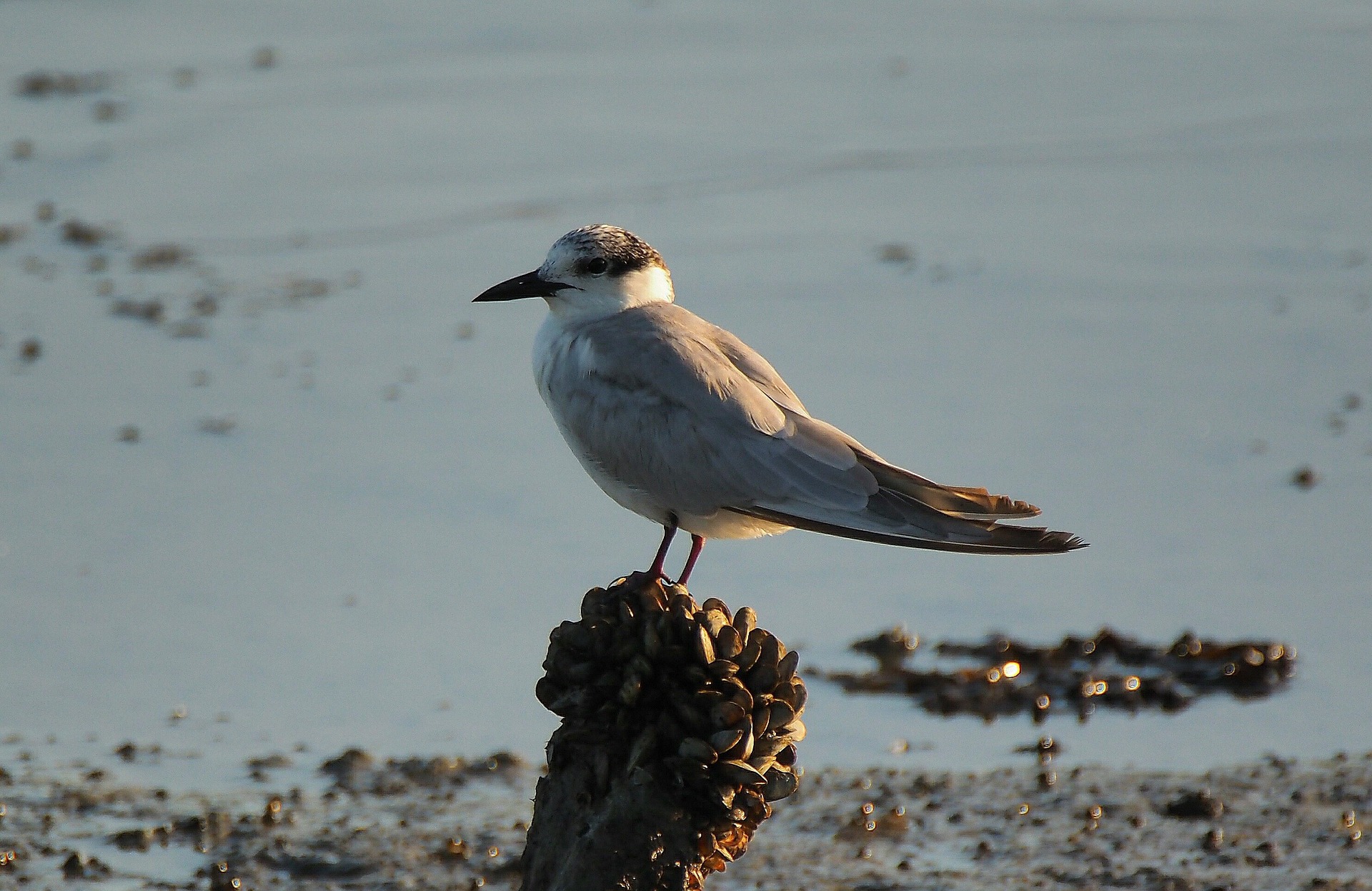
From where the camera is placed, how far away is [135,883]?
5660mm

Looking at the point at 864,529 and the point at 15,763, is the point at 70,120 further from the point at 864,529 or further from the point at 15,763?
the point at 864,529

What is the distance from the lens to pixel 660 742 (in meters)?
3.87

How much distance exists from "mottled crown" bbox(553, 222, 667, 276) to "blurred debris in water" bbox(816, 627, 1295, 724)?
208 cm

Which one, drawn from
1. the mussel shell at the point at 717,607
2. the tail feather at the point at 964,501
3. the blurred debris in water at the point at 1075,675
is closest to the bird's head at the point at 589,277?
the tail feather at the point at 964,501

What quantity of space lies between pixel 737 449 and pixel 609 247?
0.79 m

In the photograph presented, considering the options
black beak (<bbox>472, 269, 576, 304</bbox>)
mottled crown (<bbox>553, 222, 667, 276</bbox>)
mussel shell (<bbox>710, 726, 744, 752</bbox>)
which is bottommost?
mussel shell (<bbox>710, 726, 744, 752</bbox>)

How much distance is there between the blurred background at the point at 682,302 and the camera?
7016 millimetres

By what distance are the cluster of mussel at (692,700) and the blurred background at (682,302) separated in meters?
2.51

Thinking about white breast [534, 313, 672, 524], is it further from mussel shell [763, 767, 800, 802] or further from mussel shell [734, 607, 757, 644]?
mussel shell [763, 767, 800, 802]

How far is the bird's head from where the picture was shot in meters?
5.22

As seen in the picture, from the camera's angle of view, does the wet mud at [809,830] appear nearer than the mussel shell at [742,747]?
No

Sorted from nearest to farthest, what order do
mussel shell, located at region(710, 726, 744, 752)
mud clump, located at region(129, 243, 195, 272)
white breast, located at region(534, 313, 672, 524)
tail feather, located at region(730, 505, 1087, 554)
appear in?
mussel shell, located at region(710, 726, 744, 752), tail feather, located at region(730, 505, 1087, 554), white breast, located at region(534, 313, 672, 524), mud clump, located at region(129, 243, 195, 272)

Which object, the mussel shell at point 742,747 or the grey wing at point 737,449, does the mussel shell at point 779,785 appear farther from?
the grey wing at point 737,449

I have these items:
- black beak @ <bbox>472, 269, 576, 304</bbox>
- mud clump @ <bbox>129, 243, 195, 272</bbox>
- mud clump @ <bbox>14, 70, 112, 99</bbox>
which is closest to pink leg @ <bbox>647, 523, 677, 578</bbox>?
black beak @ <bbox>472, 269, 576, 304</bbox>
